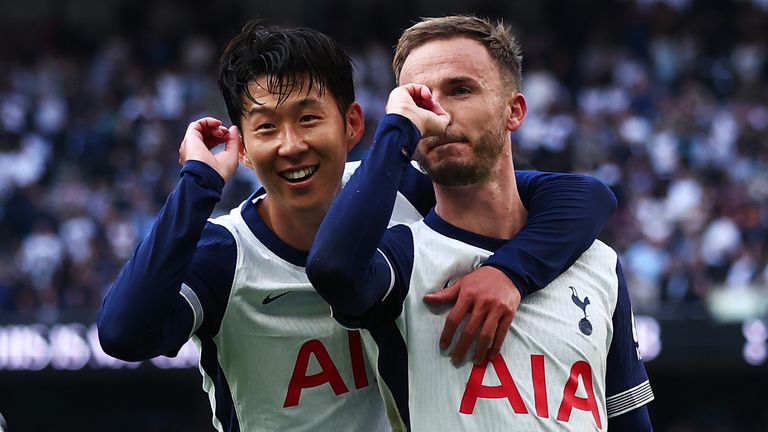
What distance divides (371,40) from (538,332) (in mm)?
13146

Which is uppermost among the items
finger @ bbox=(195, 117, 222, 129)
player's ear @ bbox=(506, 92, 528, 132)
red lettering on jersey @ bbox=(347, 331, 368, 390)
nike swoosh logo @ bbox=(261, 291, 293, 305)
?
player's ear @ bbox=(506, 92, 528, 132)

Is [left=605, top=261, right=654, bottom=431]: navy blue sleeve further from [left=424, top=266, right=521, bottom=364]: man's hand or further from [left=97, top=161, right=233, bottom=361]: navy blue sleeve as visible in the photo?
[left=97, top=161, right=233, bottom=361]: navy blue sleeve

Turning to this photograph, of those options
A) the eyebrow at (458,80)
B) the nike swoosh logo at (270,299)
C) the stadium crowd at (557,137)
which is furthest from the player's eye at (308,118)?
the stadium crowd at (557,137)

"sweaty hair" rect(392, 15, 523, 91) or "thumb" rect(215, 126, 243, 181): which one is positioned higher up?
"sweaty hair" rect(392, 15, 523, 91)

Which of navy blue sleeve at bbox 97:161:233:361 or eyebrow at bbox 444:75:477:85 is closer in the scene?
navy blue sleeve at bbox 97:161:233:361

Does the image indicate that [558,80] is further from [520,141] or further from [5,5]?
[5,5]

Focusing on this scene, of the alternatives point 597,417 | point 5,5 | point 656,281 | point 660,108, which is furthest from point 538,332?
point 5,5

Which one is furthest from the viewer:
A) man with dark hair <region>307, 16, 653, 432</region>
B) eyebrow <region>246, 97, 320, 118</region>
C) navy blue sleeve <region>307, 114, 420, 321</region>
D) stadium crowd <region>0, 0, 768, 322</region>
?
stadium crowd <region>0, 0, 768, 322</region>

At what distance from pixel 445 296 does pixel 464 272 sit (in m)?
0.14

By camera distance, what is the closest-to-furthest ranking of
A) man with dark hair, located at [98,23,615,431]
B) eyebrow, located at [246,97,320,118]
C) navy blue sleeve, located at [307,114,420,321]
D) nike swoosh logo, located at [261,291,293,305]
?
navy blue sleeve, located at [307,114,420,321] → man with dark hair, located at [98,23,615,431] → eyebrow, located at [246,97,320,118] → nike swoosh logo, located at [261,291,293,305]

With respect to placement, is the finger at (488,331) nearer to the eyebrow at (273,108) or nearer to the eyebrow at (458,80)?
the eyebrow at (458,80)

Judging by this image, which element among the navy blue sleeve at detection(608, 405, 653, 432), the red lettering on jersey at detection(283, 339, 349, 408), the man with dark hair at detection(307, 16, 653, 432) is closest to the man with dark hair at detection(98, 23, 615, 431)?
the red lettering on jersey at detection(283, 339, 349, 408)

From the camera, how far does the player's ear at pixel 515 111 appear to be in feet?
11.2

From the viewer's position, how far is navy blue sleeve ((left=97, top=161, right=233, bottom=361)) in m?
3.02
